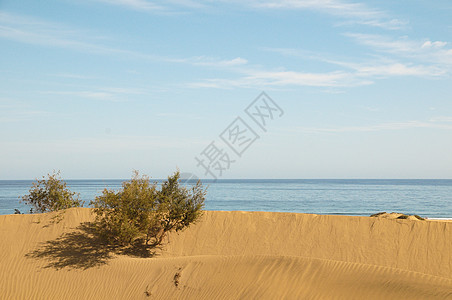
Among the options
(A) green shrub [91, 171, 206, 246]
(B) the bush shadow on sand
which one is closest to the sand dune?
(B) the bush shadow on sand

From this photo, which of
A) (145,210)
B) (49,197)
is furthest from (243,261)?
(49,197)

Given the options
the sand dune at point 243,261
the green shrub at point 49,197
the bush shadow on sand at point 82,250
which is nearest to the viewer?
the sand dune at point 243,261

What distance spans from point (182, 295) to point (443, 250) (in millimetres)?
14420

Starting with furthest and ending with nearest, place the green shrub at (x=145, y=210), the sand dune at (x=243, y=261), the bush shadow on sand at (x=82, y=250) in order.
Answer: the green shrub at (x=145, y=210) < the bush shadow on sand at (x=82, y=250) < the sand dune at (x=243, y=261)

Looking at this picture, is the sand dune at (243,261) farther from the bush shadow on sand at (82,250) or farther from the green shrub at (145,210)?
the green shrub at (145,210)

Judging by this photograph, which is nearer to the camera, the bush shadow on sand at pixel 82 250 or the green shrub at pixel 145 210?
the bush shadow on sand at pixel 82 250

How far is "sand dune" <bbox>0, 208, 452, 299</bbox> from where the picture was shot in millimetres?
15719

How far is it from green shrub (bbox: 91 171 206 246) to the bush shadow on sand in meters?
0.48

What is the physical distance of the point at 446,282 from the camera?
1468 centimetres

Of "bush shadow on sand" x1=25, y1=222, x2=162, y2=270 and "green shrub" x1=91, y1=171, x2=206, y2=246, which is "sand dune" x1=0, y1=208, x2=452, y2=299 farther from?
"green shrub" x1=91, y1=171, x2=206, y2=246

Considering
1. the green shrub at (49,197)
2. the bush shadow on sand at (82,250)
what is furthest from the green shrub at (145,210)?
the green shrub at (49,197)

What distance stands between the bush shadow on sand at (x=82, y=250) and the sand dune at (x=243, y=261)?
79 mm

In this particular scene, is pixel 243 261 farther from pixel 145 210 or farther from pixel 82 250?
pixel 82 250

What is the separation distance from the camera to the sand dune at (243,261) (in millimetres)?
15719
